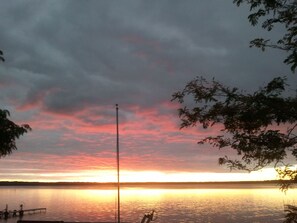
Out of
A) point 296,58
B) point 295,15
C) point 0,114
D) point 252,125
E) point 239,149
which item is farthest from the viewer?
point 0,114

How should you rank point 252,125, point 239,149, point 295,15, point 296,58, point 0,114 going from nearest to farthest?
point 296,58 → point 295,15 → point 252,125 → point 239,149 → point 0,114

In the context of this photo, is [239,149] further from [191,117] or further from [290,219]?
[290,219]

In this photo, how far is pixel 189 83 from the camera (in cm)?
939

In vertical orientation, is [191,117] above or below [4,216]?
above

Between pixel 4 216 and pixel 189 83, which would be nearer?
pixel 189 83

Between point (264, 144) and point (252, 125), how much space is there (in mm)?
467

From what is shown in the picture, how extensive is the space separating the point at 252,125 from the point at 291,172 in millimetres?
1450

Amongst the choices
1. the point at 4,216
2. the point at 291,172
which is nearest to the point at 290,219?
the point at 291,172

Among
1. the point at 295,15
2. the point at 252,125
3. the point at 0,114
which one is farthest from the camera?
the point at 0,114

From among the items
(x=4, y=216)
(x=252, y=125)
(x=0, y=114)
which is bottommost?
(x=4, y=216)

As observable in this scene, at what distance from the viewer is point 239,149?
9258 mm

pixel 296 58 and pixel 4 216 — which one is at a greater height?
pixel 296 58

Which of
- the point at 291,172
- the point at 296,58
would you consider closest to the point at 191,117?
the point at 291,172

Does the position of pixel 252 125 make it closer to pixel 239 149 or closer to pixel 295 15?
pixel 239 149
